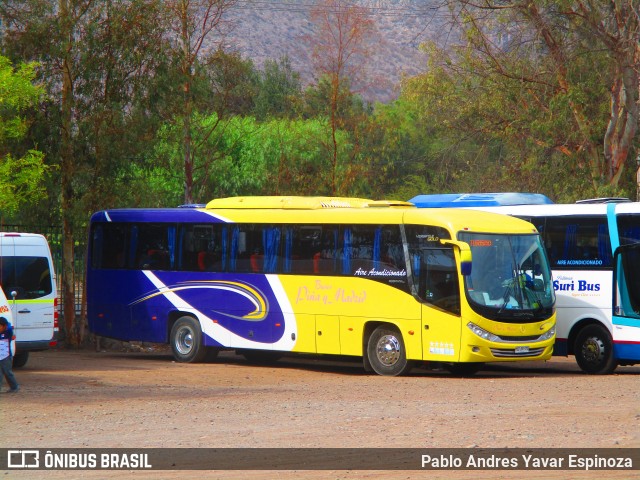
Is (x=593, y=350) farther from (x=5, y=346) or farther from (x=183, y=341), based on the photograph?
(x=5, y=346)

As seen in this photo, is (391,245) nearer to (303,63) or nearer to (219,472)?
(219,472)

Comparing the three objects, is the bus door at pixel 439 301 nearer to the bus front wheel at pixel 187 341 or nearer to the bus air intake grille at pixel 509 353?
the bus air intake grille at pixel 509 353

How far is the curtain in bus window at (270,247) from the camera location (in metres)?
23.5

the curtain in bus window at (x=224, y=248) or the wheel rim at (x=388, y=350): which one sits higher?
the curtain in bus window at (x=224, y=248)

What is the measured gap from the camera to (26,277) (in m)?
22.2

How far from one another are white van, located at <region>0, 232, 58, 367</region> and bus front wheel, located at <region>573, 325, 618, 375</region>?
10322 millimetres

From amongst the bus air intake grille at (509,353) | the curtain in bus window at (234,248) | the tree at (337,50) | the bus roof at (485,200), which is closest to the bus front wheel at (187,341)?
the curtain in bus window at (234,248)

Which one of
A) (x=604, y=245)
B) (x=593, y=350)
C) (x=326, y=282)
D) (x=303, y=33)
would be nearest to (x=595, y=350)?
(x=593, y=350)

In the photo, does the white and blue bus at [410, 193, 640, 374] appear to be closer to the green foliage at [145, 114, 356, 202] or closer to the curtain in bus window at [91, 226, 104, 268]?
the curtain in bus window at [91, 226, 104, 268]

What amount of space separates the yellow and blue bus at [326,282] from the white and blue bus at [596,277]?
51.2 inches

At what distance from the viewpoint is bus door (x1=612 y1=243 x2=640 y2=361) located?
2122 cm

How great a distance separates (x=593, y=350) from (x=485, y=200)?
4.80 m

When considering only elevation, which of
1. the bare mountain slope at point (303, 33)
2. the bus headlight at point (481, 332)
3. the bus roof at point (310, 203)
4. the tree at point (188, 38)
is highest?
the bare mountain slope at point (303, 33)

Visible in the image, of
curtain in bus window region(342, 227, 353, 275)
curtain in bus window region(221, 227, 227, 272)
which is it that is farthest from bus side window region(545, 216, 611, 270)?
curtain in bus window region(221, 227, 227, 272)
